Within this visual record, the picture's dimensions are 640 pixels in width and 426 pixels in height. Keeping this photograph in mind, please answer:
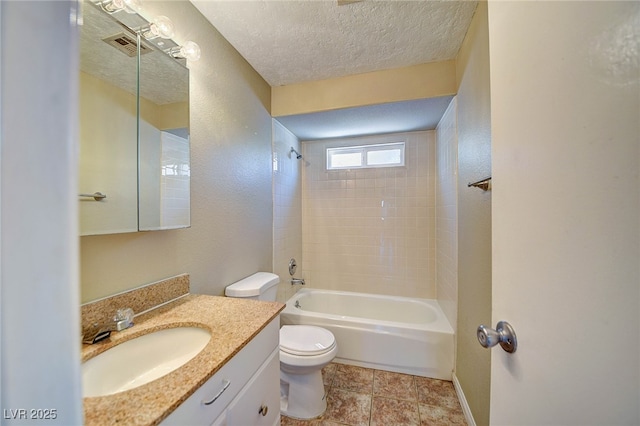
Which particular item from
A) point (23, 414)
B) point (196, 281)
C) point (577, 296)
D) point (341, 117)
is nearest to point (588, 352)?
point (577, 296)

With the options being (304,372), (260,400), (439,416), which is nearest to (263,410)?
(260,400)

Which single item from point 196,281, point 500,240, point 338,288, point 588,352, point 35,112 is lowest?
point 338,288

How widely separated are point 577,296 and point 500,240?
22cm

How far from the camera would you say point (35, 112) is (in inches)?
8.1

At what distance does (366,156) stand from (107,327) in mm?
2511

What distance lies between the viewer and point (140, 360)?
854mm

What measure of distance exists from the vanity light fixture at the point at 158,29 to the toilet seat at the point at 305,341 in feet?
5.73

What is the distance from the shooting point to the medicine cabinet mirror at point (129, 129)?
81 cm

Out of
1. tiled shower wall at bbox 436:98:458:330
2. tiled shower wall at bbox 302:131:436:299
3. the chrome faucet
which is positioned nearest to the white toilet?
the chrome faucet

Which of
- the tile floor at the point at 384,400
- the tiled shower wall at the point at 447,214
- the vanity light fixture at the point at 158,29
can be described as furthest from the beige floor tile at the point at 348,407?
the vanity light fixture at the point at 158,29

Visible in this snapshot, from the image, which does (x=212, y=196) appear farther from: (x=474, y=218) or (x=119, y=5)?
(x=474, y=218)

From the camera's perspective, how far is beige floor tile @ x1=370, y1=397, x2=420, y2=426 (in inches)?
57.0

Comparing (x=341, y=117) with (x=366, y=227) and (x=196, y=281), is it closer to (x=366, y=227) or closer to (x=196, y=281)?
(x=366, y=227)

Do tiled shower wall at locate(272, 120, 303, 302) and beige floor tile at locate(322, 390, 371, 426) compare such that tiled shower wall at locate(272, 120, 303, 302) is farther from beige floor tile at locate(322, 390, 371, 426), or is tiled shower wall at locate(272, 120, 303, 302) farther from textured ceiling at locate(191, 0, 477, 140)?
beige floor tile at locate(322, 390, 371, 426)
